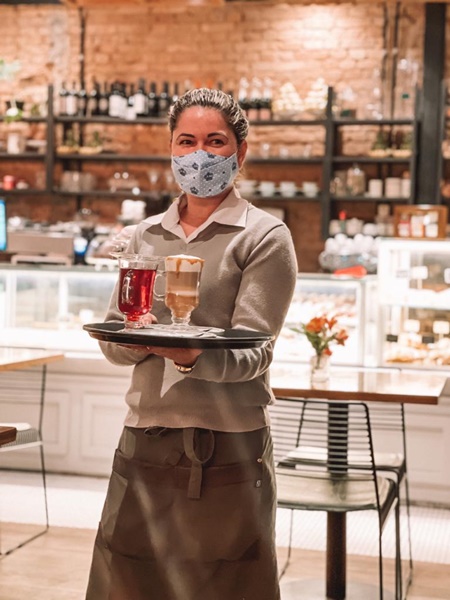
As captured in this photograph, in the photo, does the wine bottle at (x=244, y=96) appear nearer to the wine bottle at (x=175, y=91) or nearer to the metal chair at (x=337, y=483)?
the wine bottle at (x=175, y=91)

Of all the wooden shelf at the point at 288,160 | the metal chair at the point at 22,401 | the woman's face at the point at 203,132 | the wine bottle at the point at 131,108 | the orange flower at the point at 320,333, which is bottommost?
the metal chair at the point at 22,401

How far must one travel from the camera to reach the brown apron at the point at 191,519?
190 cm

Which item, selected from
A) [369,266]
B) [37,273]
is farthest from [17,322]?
[369,266]

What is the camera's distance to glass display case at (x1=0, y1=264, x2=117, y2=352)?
18.4 feet

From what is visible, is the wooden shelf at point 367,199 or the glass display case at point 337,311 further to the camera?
the wooden shelf at point 367,199

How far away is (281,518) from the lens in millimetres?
4891

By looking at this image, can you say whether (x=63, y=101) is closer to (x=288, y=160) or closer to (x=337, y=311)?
(x=288, y=160)

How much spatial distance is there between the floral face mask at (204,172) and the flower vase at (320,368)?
74.3 inches

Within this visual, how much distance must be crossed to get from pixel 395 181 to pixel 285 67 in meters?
1.58

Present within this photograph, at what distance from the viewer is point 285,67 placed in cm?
893

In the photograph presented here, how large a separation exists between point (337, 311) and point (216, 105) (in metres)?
3.37

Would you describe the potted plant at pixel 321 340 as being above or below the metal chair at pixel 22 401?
above

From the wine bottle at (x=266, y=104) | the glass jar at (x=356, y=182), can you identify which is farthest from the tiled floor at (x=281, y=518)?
the wine bottle at (x=266, y=104)

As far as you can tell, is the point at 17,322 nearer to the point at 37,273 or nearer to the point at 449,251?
the point at 37,273
